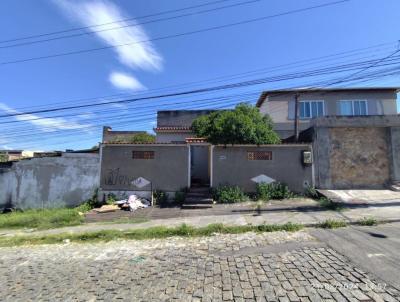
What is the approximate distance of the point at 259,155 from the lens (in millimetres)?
14961

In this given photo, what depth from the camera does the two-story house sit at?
23.1 meters

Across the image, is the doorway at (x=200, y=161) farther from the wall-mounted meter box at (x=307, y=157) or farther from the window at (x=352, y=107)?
the window at (x=352, y=107)

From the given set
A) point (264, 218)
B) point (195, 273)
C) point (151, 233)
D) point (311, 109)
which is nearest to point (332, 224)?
point (264, 218)

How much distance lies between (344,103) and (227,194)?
47.8 feet

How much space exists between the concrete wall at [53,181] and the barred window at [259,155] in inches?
309

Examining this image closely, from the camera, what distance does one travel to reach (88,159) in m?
15.9

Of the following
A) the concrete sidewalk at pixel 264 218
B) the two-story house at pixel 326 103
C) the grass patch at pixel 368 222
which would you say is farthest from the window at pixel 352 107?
the grass patch at pixel 368 222

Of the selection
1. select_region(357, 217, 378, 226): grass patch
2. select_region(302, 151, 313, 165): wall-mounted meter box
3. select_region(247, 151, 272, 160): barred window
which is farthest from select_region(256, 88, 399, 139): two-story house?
select_region(357, 217, 378, 226): grass patch

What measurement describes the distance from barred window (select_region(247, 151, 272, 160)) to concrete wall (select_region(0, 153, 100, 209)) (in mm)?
7852

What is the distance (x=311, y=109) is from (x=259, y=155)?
35.2 ft

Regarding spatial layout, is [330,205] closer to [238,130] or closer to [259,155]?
[259,155]

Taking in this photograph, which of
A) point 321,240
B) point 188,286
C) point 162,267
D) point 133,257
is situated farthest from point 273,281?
point 133,257

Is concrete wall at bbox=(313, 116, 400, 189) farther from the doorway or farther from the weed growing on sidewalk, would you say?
the doorway

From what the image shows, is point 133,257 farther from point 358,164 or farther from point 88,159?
point 358,164
